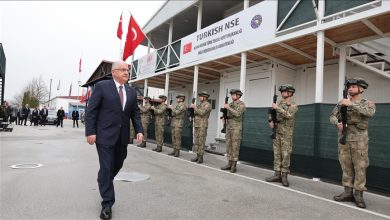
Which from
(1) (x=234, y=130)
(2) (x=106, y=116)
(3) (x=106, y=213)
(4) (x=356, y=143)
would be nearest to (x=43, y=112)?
(1) (x=234, y=130)

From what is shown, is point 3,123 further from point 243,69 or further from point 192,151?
point 243,69

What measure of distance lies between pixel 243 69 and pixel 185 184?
5.38 metres

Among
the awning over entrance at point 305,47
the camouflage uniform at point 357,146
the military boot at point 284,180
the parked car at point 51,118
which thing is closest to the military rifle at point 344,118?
the camouflage uniform at point 357,146

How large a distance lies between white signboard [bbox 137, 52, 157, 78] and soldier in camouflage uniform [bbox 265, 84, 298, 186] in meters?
11.0

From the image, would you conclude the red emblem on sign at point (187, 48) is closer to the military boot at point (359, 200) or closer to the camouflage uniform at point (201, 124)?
the camouflage uniform at point (201, 124)

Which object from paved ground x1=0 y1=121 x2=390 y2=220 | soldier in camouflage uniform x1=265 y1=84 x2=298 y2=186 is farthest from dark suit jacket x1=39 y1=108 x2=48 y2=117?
soldier in camouflage uniform x1=265 y1=84 x2=298 y2=186

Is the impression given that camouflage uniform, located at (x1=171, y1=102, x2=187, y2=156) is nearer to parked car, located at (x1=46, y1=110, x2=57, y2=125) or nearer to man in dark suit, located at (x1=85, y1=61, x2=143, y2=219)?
man in dark suit, located at (x1=85, y1=61, x2=143, y2=219)

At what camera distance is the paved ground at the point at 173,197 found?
368cm

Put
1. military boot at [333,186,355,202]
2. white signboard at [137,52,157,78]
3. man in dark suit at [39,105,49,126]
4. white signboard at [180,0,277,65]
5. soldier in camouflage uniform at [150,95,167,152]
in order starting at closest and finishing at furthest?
military boot at [333,186,355,202] < white signboard at [180,0,277,65] < soldier in camouflage uniform at [150,95,167,152] < white signboard at [137,52,157,78] < man in dark suit at [39,105,49,126]

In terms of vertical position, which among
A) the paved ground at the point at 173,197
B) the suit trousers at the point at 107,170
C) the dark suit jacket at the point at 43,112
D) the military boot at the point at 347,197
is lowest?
the paved ground at the point at 173,197

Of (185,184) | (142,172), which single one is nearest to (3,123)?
(142,172)

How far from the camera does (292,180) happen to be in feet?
21.1

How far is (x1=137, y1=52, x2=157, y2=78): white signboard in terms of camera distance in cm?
1625

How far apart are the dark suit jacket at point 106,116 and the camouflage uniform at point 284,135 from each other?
10.9ft
